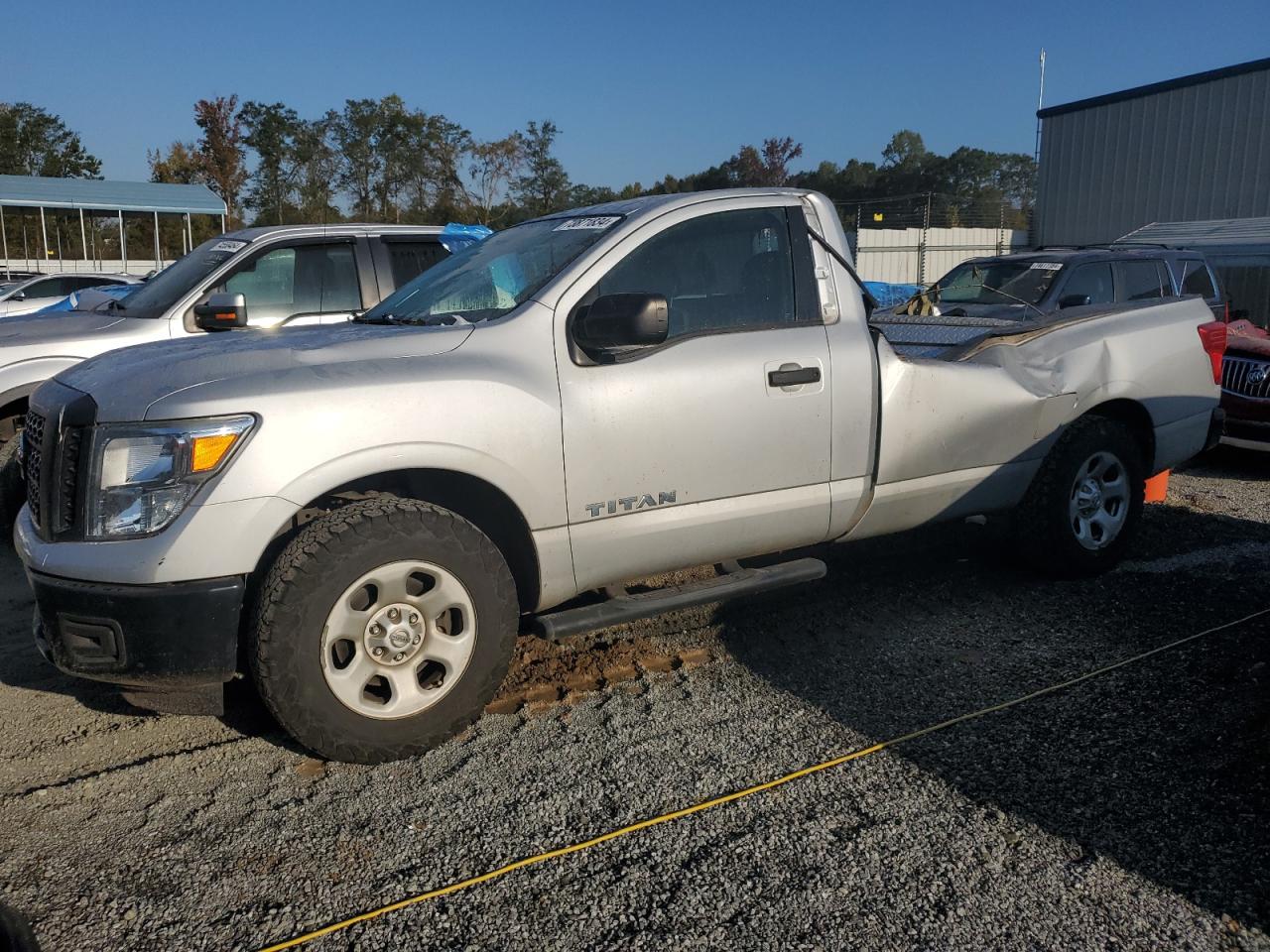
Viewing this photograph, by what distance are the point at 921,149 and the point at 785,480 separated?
65.7m

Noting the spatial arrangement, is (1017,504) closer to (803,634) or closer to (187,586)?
(803,634)

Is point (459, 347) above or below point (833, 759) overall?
above

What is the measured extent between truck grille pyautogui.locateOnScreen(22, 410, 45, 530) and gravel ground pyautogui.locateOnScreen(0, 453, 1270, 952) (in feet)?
2.90

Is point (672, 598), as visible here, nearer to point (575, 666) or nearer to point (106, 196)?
point (575, 666)

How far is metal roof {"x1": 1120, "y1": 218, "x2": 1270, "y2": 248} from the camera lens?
15.4 metres

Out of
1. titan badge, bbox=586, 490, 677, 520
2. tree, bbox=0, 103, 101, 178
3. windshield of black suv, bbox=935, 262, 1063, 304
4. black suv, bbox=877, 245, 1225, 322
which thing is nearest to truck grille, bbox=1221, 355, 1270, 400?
black suv, bbox=877, 245, 1225, 322

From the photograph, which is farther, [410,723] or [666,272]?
[666,272]

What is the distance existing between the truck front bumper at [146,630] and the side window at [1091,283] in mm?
8860

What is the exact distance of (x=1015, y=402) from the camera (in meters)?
5.01

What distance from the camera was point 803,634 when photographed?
15.9 feet

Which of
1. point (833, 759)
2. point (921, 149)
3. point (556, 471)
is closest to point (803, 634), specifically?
point (833, 759)

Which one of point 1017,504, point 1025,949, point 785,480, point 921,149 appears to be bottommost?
point 1025,949

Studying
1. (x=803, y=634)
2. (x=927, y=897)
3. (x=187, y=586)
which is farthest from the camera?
(x=803, y=634)

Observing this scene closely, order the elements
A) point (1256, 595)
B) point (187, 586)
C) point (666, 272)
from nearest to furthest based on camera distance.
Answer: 1. point (187, 586)
2. point (666, 272)
3. point (1256, 595)
